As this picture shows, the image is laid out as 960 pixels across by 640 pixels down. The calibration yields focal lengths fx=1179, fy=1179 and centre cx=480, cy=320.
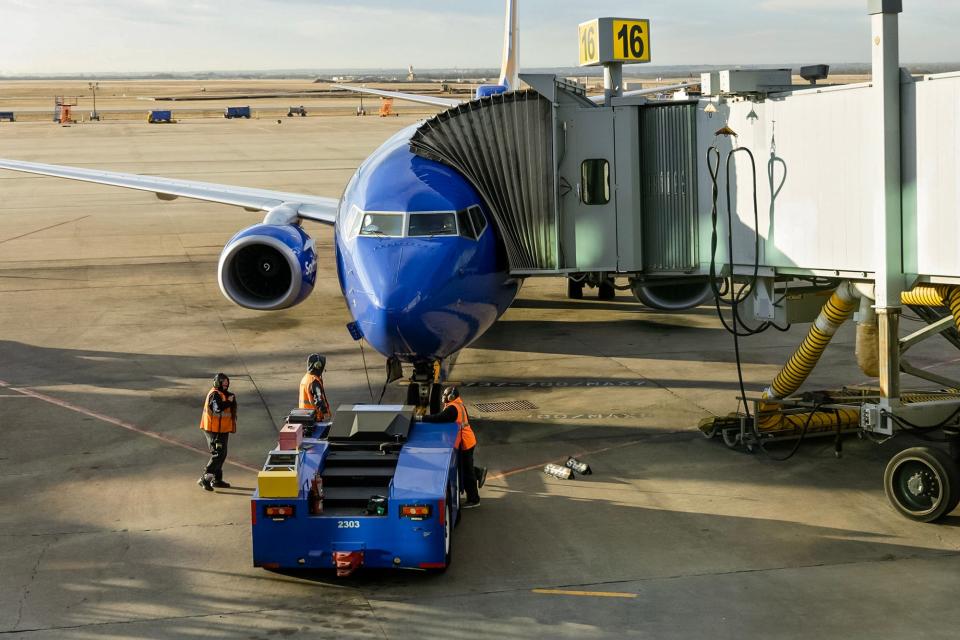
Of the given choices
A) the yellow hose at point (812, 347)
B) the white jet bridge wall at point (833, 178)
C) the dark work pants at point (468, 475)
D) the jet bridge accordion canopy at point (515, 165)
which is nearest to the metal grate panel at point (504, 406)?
the jet bridge accordion canopy at point (515, 165)

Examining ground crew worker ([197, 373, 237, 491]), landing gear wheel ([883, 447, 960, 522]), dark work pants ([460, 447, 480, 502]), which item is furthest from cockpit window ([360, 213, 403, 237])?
landing gear wheel ([883, 447, 960, 522])

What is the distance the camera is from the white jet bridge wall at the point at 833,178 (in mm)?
13617

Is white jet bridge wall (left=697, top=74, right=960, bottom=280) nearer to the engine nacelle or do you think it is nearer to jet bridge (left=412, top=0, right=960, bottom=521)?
jet bridge (left=412, top=0, right=960, bottom=521)

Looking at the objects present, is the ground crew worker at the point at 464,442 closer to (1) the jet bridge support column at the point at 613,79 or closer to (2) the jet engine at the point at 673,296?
(2) the jet engine at the point at 673,296

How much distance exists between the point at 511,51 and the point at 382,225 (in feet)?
57.1

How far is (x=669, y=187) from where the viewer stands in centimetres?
1723

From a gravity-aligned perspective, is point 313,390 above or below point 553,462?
above

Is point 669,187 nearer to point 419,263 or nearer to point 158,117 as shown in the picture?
point 419,263

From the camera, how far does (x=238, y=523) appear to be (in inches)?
563

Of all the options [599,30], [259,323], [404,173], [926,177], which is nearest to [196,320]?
[259,323]

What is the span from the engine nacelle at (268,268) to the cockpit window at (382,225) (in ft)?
15.4

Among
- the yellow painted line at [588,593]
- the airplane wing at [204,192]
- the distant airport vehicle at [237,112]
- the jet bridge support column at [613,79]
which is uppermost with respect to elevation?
the distant airport vehicle at [237,112]

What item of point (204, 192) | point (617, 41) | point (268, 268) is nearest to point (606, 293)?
point (268, 268)

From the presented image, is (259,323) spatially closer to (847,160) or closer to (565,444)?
(565,444)
